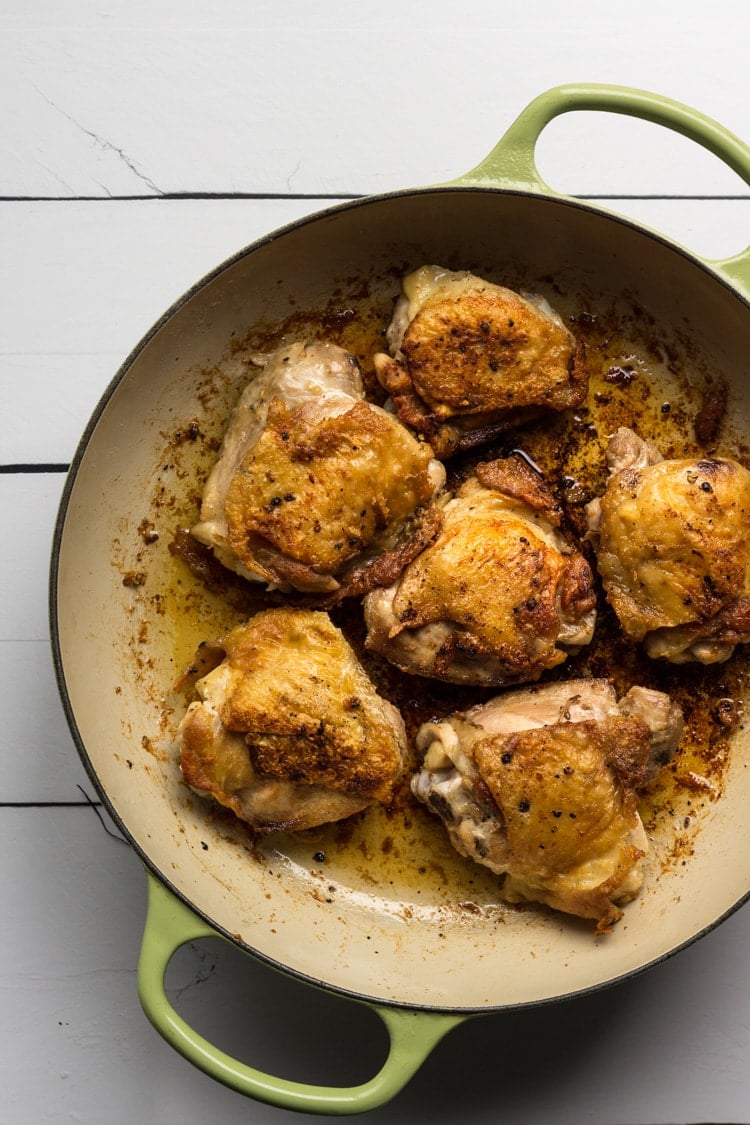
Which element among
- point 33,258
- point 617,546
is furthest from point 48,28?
point 617,546

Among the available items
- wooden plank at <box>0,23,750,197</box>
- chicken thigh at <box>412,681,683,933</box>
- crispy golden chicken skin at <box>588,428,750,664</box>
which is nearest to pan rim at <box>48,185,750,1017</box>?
chicken thigh at <box>412,681,683,933</box>

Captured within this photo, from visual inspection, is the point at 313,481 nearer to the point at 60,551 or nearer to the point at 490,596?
the point at 490,596

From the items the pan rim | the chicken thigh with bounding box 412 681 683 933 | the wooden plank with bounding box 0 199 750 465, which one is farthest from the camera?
the wooden plank with bounding box 0 199 750 465

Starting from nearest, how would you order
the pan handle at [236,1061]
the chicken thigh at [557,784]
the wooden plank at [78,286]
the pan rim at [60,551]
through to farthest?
the pan handle at [236,1061], the pan rim at [60,551], the chicken thigh at [557,784], the wooden plank at [78,286]

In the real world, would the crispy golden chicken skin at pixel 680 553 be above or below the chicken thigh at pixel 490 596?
above

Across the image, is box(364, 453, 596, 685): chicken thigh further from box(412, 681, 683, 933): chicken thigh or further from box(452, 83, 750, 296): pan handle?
box(452, 83, 750, 296): pan handle

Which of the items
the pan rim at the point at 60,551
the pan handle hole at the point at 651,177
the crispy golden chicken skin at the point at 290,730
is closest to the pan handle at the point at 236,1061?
the pan rim at the point at 60,551

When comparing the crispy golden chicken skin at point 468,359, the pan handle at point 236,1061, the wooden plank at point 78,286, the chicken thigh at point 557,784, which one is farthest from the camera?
the wooden plank at point 78,286

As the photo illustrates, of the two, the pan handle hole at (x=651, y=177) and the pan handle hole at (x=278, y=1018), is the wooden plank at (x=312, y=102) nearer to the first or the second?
the pan handle hole at (x=651, y=177)
